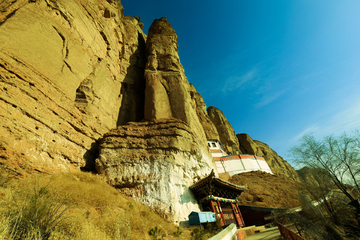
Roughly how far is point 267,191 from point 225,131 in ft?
85.7

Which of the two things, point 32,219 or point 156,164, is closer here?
point 32,219

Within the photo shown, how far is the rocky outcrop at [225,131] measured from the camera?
1777 inches

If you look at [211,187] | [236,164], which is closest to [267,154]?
[236,164]

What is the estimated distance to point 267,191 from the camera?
73.4 feet

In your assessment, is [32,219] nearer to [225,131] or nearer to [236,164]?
[236,164]

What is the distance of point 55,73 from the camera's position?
11.6 m

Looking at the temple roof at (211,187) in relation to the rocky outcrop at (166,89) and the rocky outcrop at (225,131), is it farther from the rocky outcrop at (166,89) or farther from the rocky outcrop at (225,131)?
the rocky outcrop at (225,131)

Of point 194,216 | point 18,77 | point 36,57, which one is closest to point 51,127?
point 18,77

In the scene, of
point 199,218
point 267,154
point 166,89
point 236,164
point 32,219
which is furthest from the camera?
point 267,154

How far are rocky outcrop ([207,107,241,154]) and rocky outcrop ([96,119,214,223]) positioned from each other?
31949mm

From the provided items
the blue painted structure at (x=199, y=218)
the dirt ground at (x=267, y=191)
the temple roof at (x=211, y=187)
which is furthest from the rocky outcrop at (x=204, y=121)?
the blue painted structure at (x=199, y=218)

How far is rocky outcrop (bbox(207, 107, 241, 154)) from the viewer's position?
4514 cm

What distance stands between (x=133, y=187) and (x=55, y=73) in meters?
9.24

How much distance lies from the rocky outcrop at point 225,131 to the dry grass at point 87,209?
37808mm
